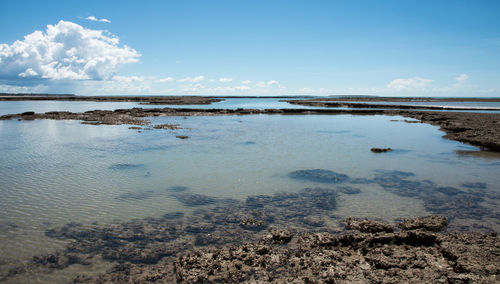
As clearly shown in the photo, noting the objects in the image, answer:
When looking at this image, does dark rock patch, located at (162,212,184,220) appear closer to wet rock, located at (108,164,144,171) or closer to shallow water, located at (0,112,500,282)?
shallow water, located at (0,112,500,282)

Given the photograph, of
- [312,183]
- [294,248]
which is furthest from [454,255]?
[312,183]

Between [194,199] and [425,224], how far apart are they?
671 cm

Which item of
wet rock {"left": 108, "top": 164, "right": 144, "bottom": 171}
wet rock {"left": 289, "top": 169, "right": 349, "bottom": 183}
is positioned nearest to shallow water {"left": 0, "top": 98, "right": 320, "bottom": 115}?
wet rock {"left": 108, "top": 164, "right": 144, "bottom": 171}

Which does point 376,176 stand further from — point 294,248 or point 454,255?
point 294,248

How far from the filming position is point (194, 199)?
940cm

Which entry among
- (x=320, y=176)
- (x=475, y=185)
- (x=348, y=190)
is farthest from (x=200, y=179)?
(x=475, y=185)

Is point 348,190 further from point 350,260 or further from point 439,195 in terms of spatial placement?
point 350,260

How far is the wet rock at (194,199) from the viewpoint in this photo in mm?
9077

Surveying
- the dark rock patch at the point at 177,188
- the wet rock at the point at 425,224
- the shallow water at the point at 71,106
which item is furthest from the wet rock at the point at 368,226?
the shallow water at the point at 71,106

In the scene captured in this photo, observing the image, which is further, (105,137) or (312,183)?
(105,137)

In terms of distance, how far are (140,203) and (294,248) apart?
523 cm

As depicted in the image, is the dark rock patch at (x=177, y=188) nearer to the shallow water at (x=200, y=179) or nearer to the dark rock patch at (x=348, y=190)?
the shallow water at (x=200, y=179)

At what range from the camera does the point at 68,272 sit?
18.0 feet

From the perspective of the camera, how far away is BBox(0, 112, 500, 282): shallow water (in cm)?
812
